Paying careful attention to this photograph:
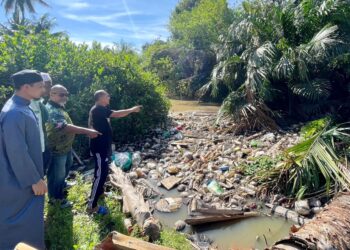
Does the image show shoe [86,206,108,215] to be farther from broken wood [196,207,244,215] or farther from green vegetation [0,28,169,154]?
green vegetation [0,28,169,154]

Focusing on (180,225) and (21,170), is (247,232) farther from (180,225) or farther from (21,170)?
(21,170)

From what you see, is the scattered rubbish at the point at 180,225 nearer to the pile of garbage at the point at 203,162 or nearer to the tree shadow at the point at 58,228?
the pile of garbage at the point at 203,162

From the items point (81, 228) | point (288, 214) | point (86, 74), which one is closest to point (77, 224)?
point (81, 228)

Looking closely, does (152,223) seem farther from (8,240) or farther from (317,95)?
(317,95)

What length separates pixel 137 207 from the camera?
14.3ft

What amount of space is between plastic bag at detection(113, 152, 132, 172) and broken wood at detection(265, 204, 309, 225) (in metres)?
3.27

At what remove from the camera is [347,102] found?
943 cm

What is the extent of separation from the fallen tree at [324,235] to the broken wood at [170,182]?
354cm

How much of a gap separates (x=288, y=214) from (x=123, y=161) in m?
3.74

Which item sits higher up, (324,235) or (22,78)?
(22,78)

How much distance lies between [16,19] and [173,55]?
15.5m

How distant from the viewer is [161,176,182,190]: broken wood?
6.26 meters

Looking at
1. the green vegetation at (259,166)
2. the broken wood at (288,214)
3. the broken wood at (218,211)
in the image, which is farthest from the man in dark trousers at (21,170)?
the green vegetation at (259,166)

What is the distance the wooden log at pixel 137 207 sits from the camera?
3.79 metres
